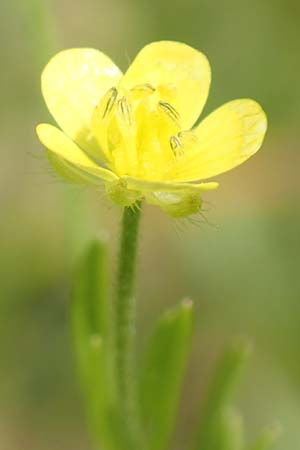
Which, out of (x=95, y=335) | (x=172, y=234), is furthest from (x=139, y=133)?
(x=172, y=234)

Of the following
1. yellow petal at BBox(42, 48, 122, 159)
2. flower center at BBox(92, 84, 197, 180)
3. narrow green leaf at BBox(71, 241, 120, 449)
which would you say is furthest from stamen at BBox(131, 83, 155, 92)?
narrow green leaf at BBox(71, 241, 120, 449)

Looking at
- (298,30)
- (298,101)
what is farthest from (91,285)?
(298,30)

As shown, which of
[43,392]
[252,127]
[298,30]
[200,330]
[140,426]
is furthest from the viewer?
[298,30]

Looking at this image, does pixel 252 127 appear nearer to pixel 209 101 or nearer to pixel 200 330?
pixel 200 330

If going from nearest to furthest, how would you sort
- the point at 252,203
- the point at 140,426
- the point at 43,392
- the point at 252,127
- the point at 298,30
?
the point at 252,127
the point at 140,426
the point at 43,392
the point at 252,203
the point at 298,30

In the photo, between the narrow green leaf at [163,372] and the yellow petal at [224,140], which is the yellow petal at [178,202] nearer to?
the yellow petal at [224,140]

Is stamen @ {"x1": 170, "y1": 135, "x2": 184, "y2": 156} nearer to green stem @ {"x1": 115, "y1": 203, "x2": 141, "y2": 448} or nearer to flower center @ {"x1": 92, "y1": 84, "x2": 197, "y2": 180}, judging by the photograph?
flower center @ {"x1": 92, "y1": 84, "x2": 197, "y2": 180}

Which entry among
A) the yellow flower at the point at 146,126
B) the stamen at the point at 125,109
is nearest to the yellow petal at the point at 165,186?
the yellow flower at the point at 146,126
